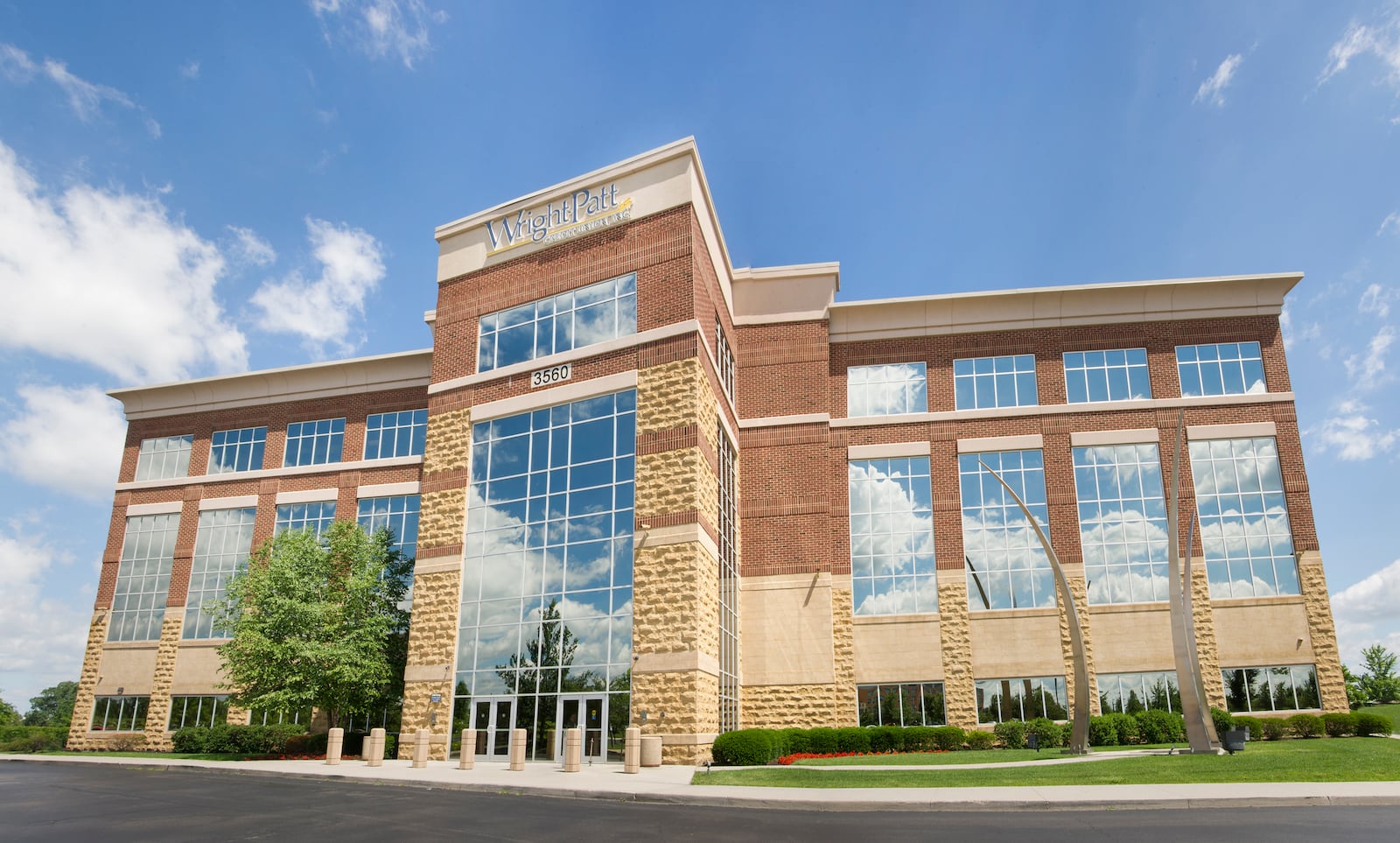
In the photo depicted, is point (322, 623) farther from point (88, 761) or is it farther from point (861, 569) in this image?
point (861, 569)

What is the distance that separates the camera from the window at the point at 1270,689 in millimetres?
31234

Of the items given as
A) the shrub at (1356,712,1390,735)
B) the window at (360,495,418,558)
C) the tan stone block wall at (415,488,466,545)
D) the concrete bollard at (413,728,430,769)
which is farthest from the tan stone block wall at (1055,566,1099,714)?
the window at (360,495,418,558)

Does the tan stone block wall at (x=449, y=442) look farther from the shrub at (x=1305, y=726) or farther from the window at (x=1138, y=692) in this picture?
the shrub at (x=1305, y=726)

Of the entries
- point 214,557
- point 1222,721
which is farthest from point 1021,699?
point 214,557

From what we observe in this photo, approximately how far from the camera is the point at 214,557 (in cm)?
4097

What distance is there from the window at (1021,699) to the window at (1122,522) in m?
3.46

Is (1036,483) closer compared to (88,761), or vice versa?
(88,761)

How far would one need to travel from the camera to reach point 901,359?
3628cm

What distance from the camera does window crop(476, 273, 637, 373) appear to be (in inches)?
1214

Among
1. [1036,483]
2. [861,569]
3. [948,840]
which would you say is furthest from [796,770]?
A: [1036,483]

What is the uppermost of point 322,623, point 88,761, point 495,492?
point 495,492

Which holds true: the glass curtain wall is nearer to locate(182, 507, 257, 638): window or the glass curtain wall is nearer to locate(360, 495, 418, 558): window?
locate(360, 495, 418, 558): window

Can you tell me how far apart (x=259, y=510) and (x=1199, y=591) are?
37.7 m

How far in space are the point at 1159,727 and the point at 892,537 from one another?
1050 centimetres
